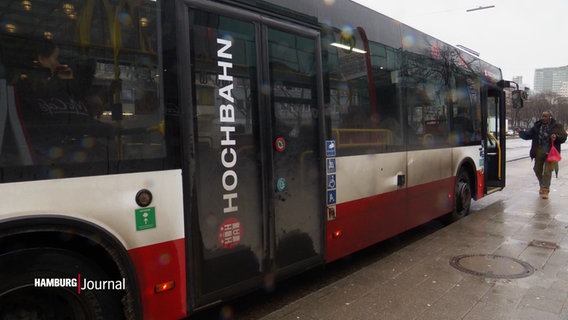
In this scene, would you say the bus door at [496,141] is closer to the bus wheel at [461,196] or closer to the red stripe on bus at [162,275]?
the bus wheel at [461,196]

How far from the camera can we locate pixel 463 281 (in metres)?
4.42

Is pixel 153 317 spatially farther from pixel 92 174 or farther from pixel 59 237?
pixel 92 174

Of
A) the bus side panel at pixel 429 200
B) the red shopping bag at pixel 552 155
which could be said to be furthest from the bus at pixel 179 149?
the red shopping bag at pixel 552 155

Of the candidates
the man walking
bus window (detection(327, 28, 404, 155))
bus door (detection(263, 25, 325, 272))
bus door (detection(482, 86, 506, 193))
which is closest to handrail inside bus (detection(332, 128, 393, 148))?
bus window (detection(327, 28, 404, 155))

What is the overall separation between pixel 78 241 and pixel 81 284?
0.26 metres

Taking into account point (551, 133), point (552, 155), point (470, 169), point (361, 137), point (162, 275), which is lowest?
point (162, 275)

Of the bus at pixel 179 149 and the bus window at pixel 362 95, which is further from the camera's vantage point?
the bus window at pixel 362 95

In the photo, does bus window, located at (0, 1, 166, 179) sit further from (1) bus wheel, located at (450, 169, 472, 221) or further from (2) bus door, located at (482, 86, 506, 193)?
(2) bus door, located at (482, 86, 506, 193)

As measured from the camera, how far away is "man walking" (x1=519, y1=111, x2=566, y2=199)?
9359 mm

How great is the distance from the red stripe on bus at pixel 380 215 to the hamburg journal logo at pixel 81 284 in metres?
2.18

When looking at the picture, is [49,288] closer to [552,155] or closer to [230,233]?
[230,233]

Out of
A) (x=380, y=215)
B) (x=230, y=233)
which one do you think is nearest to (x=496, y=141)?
(x=380, y=215)

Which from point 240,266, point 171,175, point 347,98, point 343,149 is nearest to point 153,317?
point 240,266

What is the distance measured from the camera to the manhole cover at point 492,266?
4.63 m
